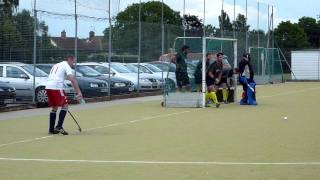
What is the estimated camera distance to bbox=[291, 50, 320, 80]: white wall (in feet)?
174

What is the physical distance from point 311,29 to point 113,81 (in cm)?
8863

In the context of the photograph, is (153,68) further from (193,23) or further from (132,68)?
(193,23)

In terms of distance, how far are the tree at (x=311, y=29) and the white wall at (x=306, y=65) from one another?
58.4m

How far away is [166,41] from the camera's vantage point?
116ft

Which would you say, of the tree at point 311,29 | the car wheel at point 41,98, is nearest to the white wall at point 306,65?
the car wheel at point 41,98

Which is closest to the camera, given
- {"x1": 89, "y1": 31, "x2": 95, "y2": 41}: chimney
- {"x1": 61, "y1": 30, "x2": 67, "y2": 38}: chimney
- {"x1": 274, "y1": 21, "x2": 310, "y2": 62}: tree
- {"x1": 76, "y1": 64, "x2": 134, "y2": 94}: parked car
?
{"x1": 61, "y1": 30, "x2": 67, "y2": 38}: chimney

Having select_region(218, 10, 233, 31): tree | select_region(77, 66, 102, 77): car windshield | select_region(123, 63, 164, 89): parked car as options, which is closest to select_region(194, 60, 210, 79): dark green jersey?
select_region(77, 66, 102, 77): car windshield

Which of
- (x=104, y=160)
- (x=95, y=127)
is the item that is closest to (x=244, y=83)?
(x=95, y=127)

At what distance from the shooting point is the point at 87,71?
28.2 metres

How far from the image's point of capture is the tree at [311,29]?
112m

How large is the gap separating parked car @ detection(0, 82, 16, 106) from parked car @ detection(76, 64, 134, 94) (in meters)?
5.01

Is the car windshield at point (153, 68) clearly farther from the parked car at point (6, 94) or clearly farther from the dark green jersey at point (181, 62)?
the parked car at point (6, 94)

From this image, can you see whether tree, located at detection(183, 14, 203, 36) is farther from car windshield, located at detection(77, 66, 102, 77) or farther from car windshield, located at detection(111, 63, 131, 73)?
car windshield, located at detection(77, 66, 102, 77)

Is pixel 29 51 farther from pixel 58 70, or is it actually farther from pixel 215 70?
pixel 58 70
